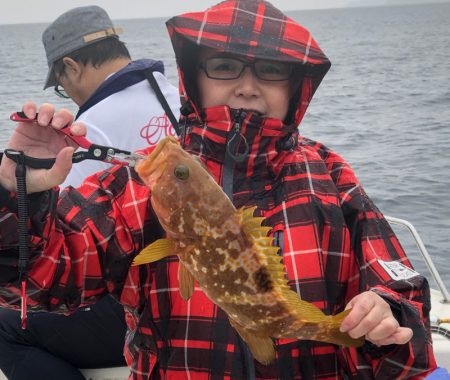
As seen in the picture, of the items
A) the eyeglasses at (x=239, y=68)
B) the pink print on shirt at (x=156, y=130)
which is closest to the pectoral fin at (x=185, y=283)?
the eyeglasses at (x=239, y=68)

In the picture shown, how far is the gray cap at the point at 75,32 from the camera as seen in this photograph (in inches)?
184

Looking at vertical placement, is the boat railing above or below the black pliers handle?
below

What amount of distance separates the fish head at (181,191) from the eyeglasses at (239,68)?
0.79 metres

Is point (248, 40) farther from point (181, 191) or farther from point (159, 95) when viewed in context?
point (159, 95)

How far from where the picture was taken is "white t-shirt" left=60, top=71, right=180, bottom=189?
4.16 m

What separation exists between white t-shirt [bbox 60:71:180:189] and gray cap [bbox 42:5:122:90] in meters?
0.63

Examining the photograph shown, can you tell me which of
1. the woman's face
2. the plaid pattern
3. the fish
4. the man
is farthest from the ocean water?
the fish

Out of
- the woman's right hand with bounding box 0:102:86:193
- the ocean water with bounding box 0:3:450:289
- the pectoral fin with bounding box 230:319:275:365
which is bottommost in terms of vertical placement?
the ocean water with bounding box 0:3:450:289

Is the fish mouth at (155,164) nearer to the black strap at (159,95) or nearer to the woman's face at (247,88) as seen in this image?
the woman's face at (247,88)

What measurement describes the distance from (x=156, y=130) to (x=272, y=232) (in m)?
1.83

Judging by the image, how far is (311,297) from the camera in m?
2.62

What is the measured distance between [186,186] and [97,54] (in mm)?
2948

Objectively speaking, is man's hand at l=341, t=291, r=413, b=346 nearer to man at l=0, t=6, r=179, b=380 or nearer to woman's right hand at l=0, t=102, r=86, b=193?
woman's right hand at l=0, t=102, r=86, b=193

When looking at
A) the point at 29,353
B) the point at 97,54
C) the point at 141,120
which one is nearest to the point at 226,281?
the point at 29,353
